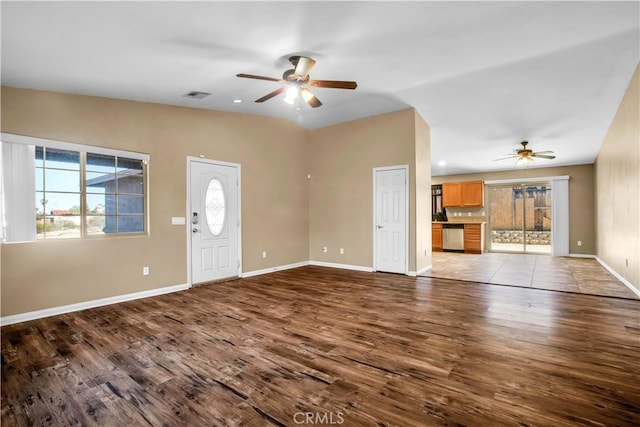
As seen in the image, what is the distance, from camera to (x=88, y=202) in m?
4.07

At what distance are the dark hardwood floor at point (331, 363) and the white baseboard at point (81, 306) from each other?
0.18 m

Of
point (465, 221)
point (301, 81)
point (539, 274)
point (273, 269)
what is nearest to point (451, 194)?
point (465, 221)

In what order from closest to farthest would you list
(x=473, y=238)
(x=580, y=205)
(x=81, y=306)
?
(x=81, y=306)
(x=580, y=205)
(x=473, y=238)

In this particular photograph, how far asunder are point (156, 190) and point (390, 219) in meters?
4.00

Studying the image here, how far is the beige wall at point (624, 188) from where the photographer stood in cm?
402

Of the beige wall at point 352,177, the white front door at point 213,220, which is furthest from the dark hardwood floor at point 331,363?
the beige wall at point 352,177

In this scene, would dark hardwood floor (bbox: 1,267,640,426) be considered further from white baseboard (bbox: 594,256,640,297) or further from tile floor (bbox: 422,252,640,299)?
tile floor (bbox: 422,252,640,299)

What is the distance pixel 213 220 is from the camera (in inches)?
212

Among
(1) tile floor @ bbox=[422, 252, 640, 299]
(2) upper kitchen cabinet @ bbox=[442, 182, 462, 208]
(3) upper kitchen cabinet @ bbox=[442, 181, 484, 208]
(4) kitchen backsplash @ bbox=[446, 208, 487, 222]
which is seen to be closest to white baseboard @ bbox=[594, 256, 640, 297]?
(1) tile floor @ bbox=[422, 252, 640, 299]

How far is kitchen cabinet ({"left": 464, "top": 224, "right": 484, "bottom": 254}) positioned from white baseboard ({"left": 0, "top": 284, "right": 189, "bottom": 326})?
8220mm

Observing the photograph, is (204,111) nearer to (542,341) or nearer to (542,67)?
(542,67)

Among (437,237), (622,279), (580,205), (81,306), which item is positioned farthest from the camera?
(437,237)

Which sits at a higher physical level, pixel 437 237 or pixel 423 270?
pixel 437 237

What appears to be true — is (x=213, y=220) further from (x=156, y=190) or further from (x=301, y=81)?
(x=301, y=81)
